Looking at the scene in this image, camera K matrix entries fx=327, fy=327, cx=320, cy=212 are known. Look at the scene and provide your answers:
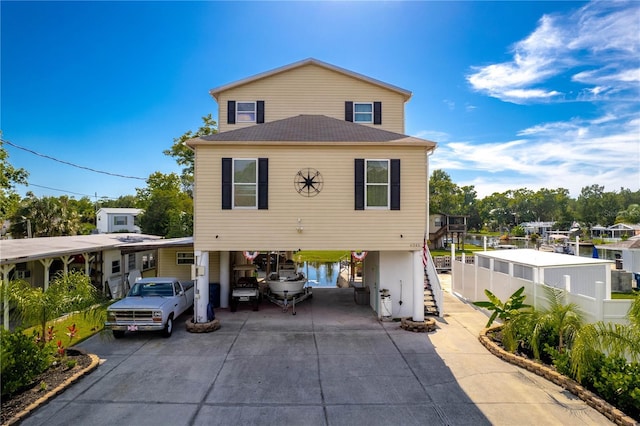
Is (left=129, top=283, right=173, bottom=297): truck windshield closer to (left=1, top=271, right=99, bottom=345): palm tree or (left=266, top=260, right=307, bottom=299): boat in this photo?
(left=1, top=271, right=99, bottom=345): palm tree

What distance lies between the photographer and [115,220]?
50.3m

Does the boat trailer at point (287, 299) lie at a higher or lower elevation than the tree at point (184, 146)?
lower

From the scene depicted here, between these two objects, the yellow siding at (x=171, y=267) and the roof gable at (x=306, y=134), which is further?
the yellow siding at (x=171, y=267)

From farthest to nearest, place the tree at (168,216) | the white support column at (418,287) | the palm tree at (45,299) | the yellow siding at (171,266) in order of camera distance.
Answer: the tree at (168,216) < the yellow siding at (171,266) < the white support column at (418,287) < the palm tree at (45,299)

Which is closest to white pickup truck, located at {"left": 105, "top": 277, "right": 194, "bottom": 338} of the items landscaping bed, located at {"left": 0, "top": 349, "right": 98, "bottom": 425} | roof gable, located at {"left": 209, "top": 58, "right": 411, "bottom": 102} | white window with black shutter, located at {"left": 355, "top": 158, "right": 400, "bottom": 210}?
landscaping bed, located at {"left": 0, "top": 349, "right": 98, "bottom": 425}

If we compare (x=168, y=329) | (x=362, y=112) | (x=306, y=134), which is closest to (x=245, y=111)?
(x=306, y=134)

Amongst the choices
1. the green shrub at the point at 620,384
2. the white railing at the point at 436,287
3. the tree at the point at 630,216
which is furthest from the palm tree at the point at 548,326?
the tree at the point at 630,216

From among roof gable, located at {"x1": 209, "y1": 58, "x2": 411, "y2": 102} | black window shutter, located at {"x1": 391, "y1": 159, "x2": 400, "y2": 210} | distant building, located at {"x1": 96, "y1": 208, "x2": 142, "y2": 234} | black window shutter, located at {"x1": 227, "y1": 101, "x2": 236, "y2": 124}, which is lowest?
distant building, located at {"x1": 96, "y1": 208, "x2": 142, "y2": 234}

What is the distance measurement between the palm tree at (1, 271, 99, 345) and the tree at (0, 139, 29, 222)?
61.0 ft

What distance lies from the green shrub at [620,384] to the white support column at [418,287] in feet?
16.3

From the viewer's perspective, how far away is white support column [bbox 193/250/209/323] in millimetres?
10688

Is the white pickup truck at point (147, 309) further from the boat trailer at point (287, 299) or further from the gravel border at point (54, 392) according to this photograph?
the boat trailer at point (287, 299)

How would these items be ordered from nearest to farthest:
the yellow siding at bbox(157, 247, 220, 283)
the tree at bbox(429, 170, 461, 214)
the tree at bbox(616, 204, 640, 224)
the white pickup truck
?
the white pickup truck, the yellow siding at bbox(157, 247, 220, 283), the tree at bbox(429, 170, 461, 214), the tree at bbox(616, 204, 640, 224)

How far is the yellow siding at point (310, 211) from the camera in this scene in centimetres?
1069
